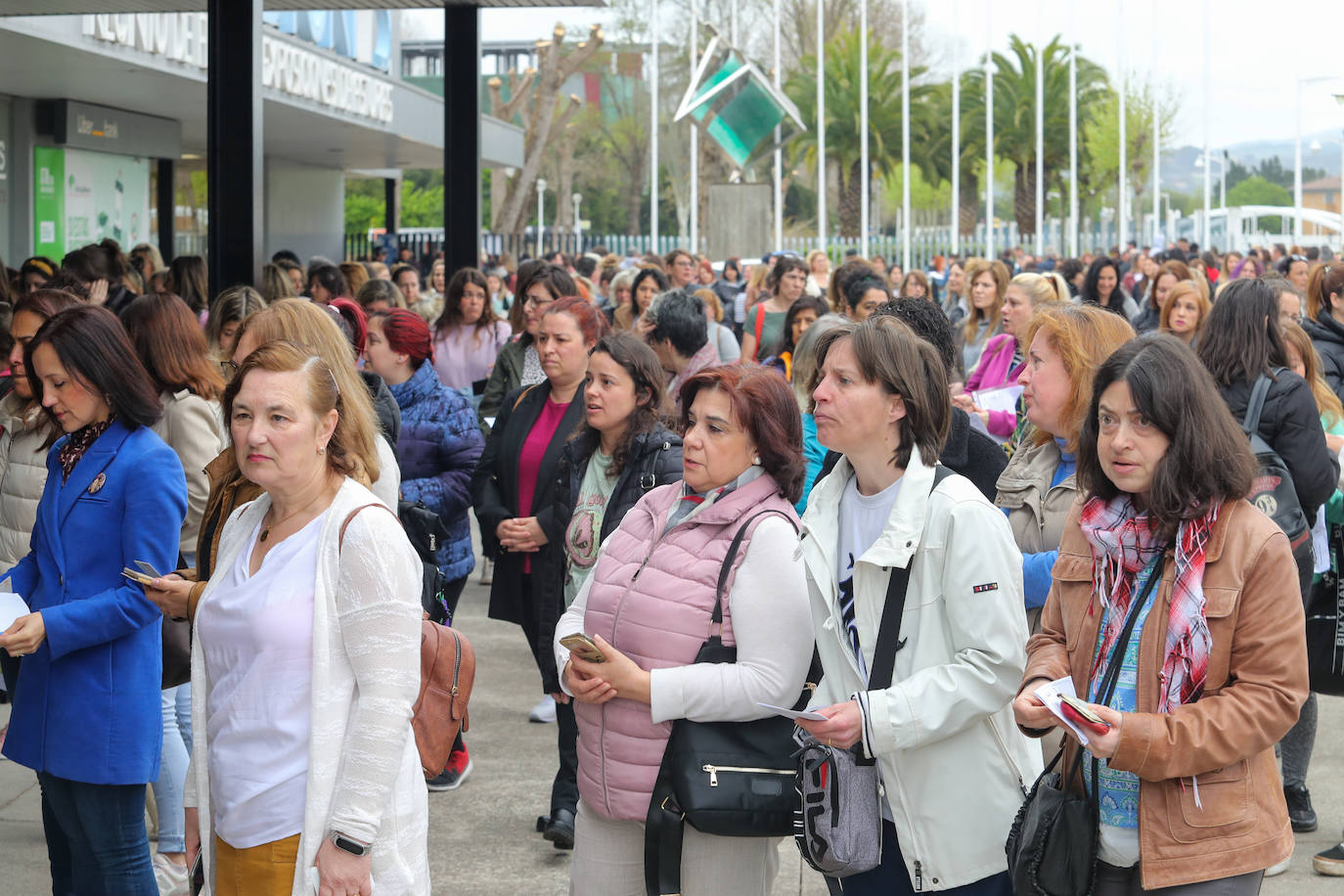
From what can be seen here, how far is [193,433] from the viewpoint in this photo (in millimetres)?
4934

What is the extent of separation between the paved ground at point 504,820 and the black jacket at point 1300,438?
4.87 ft

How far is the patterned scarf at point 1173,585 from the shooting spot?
284cm

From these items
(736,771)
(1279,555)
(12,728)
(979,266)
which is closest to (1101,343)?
(1279,555)

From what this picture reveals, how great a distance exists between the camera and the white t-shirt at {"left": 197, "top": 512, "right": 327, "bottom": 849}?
2936mm

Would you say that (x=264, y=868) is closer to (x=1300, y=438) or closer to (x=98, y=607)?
(x=98, y=607)

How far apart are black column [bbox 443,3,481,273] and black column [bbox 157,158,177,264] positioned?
12247mm

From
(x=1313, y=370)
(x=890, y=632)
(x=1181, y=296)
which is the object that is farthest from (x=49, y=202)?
(x=890, y=632)

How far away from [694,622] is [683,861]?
23.4 inches

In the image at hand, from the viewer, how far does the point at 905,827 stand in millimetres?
3166

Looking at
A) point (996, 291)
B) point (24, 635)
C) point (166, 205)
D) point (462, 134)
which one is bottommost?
point (24, 635)

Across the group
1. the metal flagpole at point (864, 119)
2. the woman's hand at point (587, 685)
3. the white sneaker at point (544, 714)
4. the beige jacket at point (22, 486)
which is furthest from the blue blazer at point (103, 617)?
the metal flagpole at point (864, 119)

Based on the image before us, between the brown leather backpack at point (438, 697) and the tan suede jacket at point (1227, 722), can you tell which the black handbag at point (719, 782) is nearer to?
the brown leather backpack at point (438, 697)

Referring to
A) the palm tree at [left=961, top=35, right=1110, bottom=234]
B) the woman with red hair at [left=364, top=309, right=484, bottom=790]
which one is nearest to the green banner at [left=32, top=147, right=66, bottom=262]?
the woman with red hair at [left=364, top=309, right=484, bottom=790]

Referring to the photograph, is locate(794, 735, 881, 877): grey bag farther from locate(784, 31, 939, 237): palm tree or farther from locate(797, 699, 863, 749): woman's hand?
locate(784, 31, 939, 237): palm tree
